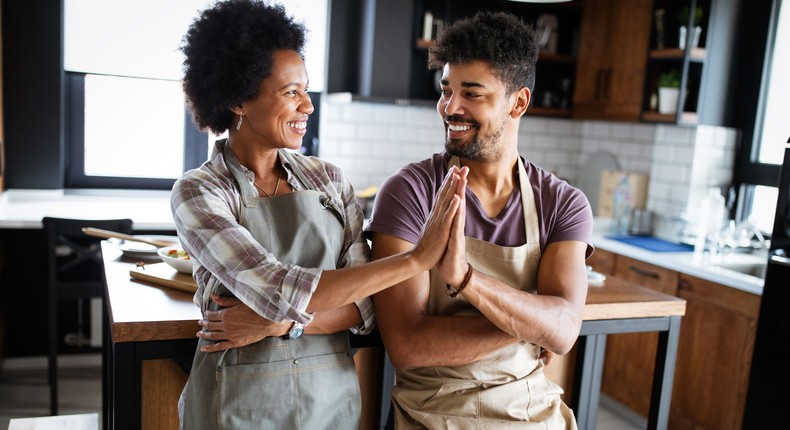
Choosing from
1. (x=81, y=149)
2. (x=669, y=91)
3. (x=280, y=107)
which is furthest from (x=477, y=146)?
(x=81, y=149)

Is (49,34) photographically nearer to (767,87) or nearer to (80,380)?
(80,380)

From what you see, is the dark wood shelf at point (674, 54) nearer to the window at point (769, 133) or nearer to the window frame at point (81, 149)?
the window at point (769, 133)

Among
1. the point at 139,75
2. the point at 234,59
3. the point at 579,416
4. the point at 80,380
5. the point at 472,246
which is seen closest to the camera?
the point at 234,59

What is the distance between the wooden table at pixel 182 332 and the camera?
1.73 m

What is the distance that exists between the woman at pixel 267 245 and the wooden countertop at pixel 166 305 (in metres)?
0.10

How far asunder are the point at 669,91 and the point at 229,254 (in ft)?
10.9

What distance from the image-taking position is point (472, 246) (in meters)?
1.83

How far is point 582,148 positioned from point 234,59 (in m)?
4.07

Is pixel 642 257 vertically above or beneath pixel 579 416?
above

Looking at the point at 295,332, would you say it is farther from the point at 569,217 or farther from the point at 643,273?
the point at 643,273

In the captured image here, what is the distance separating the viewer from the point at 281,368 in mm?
1623

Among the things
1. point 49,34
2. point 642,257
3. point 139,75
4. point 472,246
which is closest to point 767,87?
point 642,257

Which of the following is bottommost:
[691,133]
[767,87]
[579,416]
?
[579,416]

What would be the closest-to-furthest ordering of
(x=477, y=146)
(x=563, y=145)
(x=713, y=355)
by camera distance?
(x=477, y=146), (x=713, y=355), (x=563, y=145)
